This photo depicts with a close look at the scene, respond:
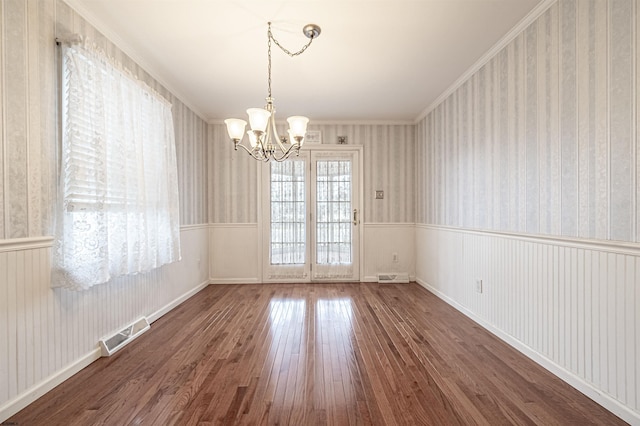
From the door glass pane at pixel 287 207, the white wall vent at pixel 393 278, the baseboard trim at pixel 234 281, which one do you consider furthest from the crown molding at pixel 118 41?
the white wall vent at pixel 393 278

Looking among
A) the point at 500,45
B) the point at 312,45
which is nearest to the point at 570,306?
the point at 500,45

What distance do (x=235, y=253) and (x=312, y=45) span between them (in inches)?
132

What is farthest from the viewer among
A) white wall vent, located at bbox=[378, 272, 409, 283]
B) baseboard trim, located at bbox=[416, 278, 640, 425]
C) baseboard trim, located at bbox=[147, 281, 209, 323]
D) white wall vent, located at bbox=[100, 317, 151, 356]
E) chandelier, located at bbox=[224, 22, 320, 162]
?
white wall vent, located at bbox=[378, 272, 409, 283]

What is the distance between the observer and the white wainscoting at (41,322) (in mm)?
1642

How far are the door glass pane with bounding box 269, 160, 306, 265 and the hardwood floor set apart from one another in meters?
1.79

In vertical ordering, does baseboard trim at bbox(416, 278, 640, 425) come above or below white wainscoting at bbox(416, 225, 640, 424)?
below

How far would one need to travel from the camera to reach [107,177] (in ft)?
7.45

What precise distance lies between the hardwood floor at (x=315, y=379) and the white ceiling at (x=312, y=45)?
262 centimetres

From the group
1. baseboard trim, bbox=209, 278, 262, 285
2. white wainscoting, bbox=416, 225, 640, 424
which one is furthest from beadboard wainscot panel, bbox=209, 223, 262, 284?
white wainscoting, bbox=416, 225, 640, 424

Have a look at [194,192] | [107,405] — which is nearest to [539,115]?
[107,405]

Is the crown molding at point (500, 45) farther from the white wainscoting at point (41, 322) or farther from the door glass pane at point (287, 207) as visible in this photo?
the white wainscoting at point (41, 322)

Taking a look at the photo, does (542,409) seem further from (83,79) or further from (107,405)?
(83,79)

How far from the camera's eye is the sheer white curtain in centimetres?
198

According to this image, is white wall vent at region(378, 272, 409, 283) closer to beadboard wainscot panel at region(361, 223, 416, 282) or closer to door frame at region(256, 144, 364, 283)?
beadboard wainscot panel at region(361, 223, 416, 282)
